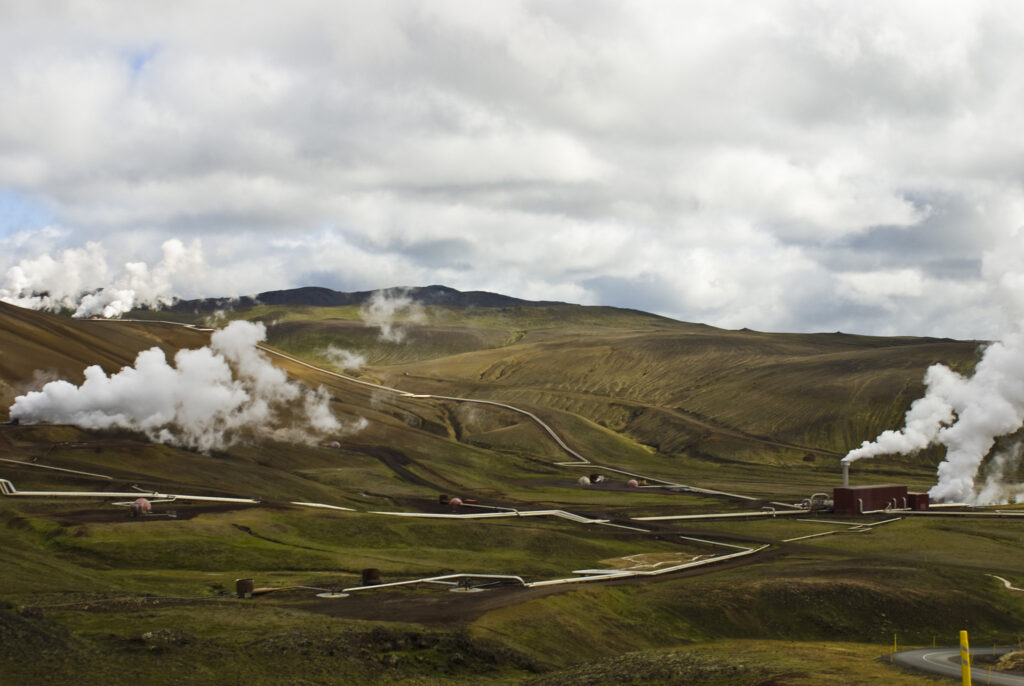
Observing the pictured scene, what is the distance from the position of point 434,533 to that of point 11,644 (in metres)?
68.5

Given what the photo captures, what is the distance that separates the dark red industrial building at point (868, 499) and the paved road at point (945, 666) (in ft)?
325

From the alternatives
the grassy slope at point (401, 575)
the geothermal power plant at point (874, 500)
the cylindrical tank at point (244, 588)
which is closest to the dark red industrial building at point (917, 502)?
the geothermal power plant at point (874, 500)

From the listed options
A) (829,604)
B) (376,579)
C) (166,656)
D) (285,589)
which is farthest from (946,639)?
(166,656)

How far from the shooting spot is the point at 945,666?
142 ft

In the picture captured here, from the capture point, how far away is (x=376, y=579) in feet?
256

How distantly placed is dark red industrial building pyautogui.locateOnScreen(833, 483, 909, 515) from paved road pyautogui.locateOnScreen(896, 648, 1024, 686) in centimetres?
9912

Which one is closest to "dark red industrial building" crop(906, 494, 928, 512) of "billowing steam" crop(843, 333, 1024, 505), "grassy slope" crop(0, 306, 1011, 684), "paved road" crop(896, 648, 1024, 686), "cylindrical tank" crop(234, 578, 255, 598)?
"billowing steam" crop(843, 333, 1024, 505)

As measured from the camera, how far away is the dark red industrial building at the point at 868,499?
14575cm

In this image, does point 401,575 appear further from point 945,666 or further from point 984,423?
point 984,423

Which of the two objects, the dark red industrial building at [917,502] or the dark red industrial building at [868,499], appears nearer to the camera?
the dark red industrial building at [868,499]

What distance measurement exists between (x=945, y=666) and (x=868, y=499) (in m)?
111

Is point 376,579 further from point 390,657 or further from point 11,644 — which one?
point 11,644

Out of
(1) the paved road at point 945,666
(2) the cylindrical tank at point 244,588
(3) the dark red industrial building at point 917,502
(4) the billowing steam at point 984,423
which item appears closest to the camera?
(1) the paved road at point 945,666

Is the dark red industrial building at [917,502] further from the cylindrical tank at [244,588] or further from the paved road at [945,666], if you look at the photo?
the cylindrical tank at [244,588]
